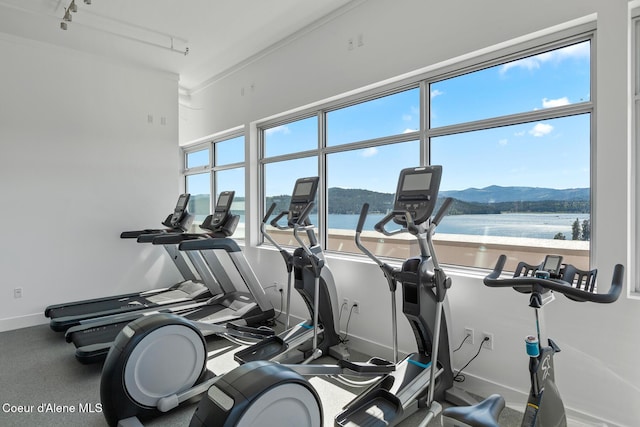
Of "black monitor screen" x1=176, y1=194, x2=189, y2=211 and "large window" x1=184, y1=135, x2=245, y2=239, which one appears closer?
"black monitor screen" x1=176, y1=194, x2=189, y2=211

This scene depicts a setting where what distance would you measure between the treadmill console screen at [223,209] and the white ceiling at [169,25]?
2.08 meters

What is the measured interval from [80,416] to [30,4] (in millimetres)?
4235

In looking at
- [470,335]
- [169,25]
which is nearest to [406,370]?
[470,335]

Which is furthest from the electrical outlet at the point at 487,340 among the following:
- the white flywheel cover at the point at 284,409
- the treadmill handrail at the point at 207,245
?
the treadmill handrail at the point at 207,245

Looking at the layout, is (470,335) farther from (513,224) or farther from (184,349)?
(184,349)

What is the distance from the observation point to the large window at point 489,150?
265 cm

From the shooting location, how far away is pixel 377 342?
11.7ft

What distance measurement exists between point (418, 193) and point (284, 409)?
1.62m

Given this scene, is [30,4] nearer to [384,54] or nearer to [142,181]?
[142,181]

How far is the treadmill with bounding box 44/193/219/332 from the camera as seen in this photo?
432 centimetres

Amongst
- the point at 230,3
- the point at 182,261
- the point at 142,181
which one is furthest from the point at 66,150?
the point at 230,3

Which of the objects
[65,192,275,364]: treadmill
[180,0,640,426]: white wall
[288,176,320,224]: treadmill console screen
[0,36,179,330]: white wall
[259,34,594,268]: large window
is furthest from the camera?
[0,36,179,330]: white wall

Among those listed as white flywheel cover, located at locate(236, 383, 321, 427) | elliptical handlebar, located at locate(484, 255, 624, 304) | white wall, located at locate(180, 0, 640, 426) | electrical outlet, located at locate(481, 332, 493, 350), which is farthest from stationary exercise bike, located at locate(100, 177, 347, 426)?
elliptical handlebar, located at locate(484, 255, 624, 304)

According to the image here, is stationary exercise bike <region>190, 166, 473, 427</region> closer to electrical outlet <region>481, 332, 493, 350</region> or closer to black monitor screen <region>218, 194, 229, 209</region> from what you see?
electrical outlet <region>481, 332, 493, 350</region>
